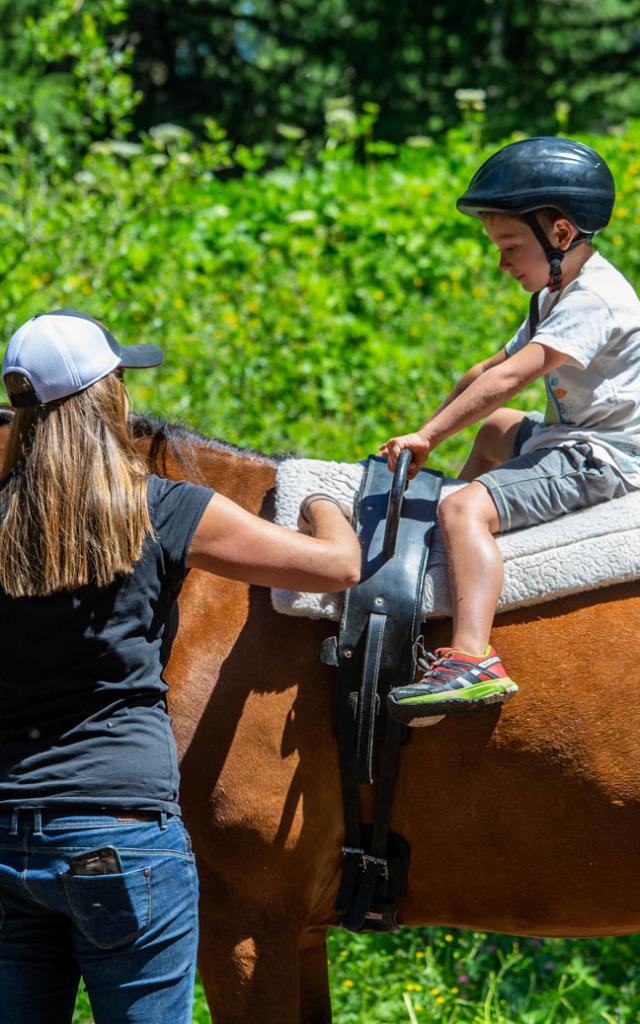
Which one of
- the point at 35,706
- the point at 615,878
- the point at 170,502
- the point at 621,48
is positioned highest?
the point at 621,48

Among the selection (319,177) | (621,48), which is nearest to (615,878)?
(319,177)

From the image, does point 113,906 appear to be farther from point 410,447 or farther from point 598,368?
point 598,368

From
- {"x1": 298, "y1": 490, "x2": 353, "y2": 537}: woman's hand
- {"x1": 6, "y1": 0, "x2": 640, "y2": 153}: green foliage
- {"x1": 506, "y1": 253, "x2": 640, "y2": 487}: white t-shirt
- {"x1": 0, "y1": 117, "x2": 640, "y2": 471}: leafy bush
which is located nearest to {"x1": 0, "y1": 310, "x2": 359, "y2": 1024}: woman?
{"x1": 298, "y1": 490, "x2": 353, "y2": 537}: woman's hand

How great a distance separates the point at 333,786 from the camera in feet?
8.52

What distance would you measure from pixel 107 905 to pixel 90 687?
378 mm

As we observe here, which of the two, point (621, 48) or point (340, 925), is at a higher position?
point (621, 48)

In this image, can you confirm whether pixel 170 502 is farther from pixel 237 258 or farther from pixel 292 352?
pixel 237 258

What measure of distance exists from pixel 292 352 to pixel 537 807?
182 inches

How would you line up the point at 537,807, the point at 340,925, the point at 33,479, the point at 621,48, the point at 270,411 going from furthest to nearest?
1. the point at 621,48
2. the point at 270,411
3. the point at 340,925
4. the point at 537,807
5. the point at 33,479

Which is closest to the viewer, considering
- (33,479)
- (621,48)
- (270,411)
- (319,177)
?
(33,479)

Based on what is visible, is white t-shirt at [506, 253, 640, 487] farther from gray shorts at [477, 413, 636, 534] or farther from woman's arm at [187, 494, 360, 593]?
woman's arm at [187, 494, 360, 593]

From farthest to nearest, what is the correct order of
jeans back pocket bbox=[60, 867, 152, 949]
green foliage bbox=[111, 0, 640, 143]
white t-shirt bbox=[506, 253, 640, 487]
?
green foliage bbox=[111, 0, 640, 143], white t-shirt bbox=[506, 253, 640, 487], jeans back pocket bbox=[60, 867, 152, 949]

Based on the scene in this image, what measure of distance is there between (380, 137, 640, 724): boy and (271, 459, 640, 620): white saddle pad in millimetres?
44

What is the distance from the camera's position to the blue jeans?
1.95 m
